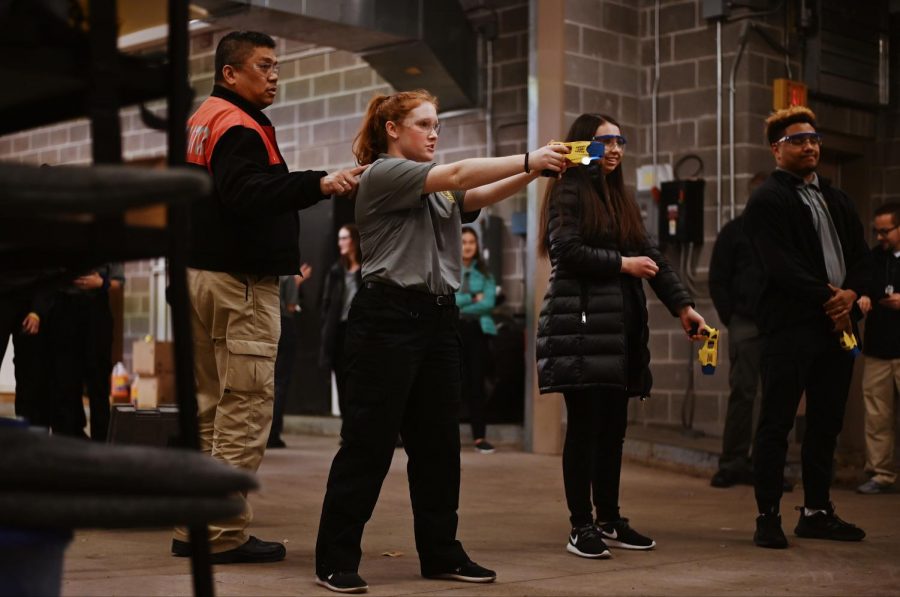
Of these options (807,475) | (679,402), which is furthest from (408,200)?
(679,402)

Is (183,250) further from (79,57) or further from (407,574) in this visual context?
(407,574)

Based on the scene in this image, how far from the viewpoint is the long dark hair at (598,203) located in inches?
174

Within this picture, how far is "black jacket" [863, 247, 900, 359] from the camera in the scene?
6.70 metres

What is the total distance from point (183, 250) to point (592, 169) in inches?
127

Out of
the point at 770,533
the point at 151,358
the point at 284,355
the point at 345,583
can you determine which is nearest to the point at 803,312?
the point at 770,533

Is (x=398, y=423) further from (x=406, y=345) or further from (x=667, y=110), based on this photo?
(x=667, y=110)

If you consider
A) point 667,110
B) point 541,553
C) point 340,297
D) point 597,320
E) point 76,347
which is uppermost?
point 667,110

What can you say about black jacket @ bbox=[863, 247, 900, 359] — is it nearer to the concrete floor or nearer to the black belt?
the concrete floor

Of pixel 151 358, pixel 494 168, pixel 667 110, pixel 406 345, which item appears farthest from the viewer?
pixel 151 358

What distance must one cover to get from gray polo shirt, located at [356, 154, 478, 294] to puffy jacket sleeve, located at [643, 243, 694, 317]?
1046mm

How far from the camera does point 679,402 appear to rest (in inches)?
332

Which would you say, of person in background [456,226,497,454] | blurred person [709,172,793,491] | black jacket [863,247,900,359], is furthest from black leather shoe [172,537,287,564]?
person in background [456,226,497,454]

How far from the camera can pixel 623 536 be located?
450 centimetres

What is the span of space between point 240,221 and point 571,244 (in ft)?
3.77
